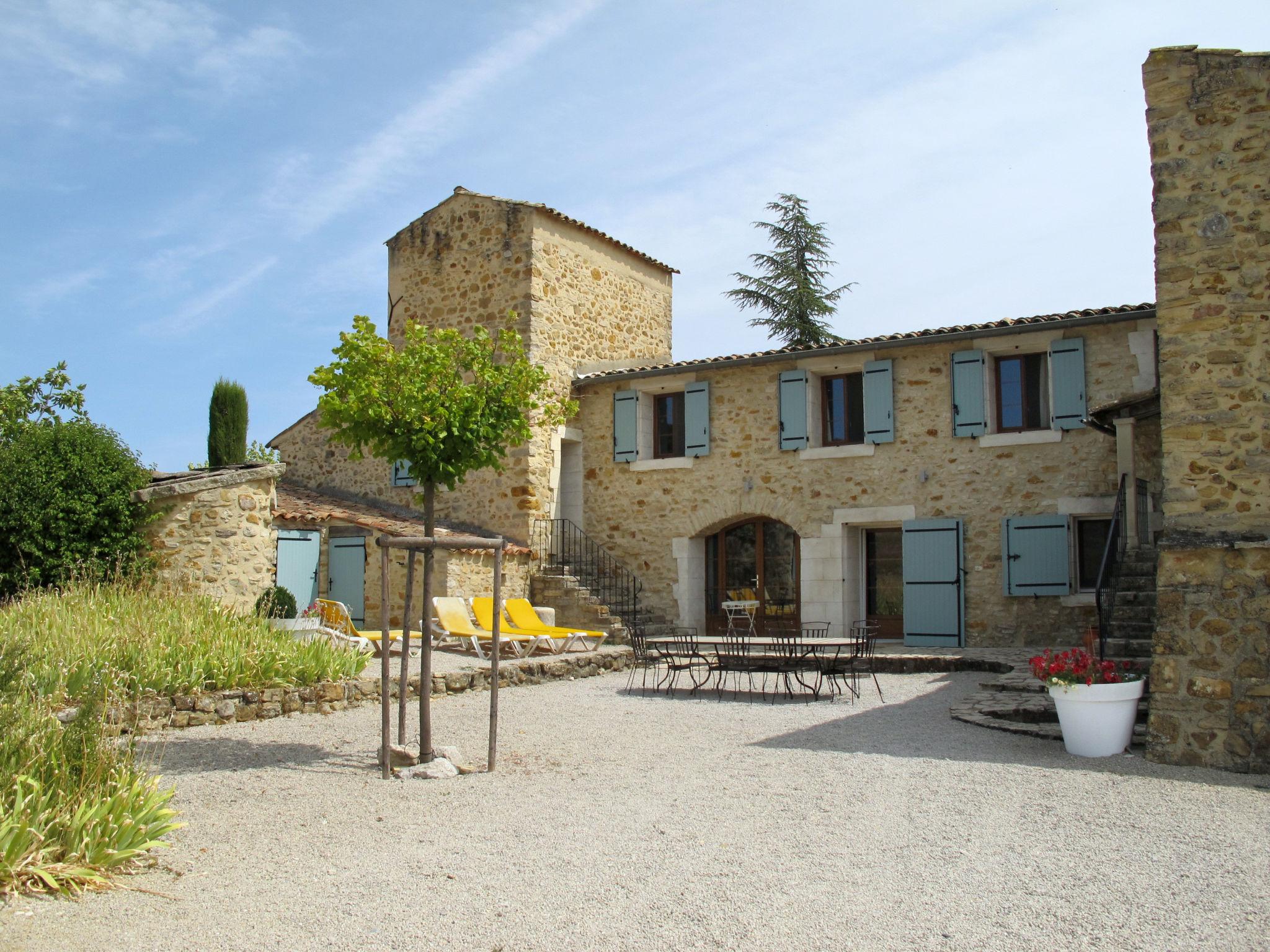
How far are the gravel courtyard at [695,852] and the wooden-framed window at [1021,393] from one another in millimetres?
6467

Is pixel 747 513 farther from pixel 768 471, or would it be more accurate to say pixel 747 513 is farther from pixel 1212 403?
pixel 1212 403

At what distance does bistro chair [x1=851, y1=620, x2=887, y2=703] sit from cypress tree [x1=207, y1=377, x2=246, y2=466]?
29.4 feet

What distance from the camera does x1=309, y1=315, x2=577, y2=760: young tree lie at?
19.8 ft

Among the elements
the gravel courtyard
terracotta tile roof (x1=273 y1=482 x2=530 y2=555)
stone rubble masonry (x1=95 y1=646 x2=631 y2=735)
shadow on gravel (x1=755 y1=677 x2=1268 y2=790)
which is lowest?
the gravel courtyard

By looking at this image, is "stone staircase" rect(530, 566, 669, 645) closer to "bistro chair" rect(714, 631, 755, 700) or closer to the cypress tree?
"bistro chair" rect(714, 631, 755, 700)

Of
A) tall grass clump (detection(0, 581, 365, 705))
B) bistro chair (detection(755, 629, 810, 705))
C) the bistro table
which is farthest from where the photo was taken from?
bistro chair (detection(755, 629, 810, 705))

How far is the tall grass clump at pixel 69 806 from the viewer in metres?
3.60

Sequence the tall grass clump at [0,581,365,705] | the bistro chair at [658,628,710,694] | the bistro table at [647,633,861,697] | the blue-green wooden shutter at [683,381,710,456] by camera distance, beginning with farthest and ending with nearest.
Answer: the blue-green wooden shutter at [683,381,710,456]
the bistro chair at [658,628,710,694]
the bistro table at [647,633,861,697]
the tall grass clump at [0,581,365,705]

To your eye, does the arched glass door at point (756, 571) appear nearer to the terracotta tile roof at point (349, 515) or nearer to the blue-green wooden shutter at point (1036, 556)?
the terracotta tile roof at point (349, 515)

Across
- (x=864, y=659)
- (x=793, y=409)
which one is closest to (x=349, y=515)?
(x=793, y=409)

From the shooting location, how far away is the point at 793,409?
13578 mm

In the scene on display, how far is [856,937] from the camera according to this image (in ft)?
10.8

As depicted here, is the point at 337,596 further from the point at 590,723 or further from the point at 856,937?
the point at 856,937

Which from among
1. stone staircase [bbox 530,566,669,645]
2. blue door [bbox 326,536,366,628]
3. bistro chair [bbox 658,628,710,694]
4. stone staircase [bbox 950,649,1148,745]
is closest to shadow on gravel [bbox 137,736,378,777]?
bistro chair [bbox 658,628,710,694]
